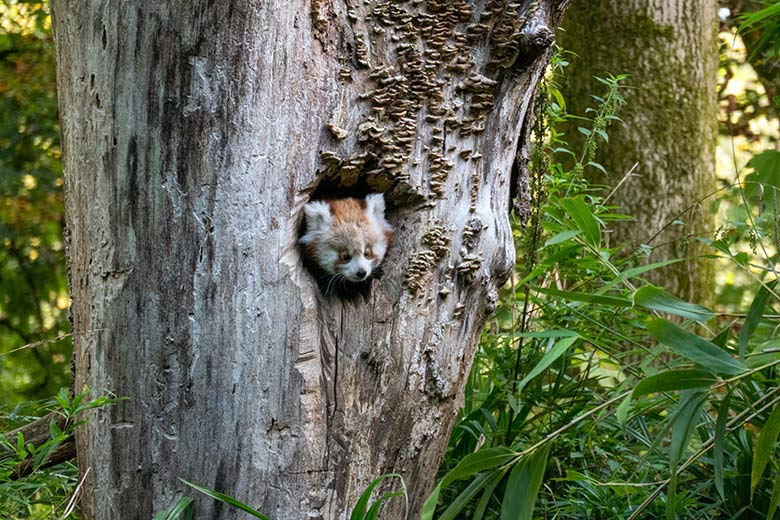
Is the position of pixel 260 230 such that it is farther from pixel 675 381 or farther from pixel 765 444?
pixel 765 444

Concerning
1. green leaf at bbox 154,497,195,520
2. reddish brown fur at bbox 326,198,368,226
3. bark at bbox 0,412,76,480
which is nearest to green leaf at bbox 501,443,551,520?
green leaf at bbox 154,497,195,520

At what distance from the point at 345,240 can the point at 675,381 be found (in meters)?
1.64

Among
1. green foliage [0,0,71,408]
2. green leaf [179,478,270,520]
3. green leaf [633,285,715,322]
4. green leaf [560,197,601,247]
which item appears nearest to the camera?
green leaf [179,478,270,520]

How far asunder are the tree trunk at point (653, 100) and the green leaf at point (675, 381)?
9.50ft

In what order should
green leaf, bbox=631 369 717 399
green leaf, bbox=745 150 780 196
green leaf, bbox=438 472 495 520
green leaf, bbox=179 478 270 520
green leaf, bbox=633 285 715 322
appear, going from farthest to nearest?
green leaf, bbox=745 150 780 196, green leaf, bbox=438 472 495 520, green leaf, bbox=633 285 715 322, green leaf, bbox=631 369 717 399, green leaf, bbox=179 478 270 520

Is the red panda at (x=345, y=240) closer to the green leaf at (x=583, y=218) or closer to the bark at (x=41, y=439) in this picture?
the green leaf at (x=583, y=218)

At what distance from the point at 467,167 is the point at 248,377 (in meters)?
1.13

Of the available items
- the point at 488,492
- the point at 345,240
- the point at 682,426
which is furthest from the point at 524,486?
the point at 345,240

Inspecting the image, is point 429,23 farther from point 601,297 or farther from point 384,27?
point 601,297

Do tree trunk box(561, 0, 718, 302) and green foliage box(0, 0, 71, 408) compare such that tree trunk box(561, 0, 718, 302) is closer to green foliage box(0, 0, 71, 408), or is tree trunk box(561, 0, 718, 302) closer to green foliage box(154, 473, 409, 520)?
green foliage box(154, 473, 409, 520)

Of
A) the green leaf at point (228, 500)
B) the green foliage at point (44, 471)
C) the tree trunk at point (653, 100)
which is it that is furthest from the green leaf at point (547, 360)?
the tree trunk at point (653, 100)

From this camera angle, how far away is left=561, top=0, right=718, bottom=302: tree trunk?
5570 millimetres

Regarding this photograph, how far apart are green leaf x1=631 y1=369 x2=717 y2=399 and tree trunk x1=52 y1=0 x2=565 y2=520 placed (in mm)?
732

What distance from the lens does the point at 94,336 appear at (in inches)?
112
